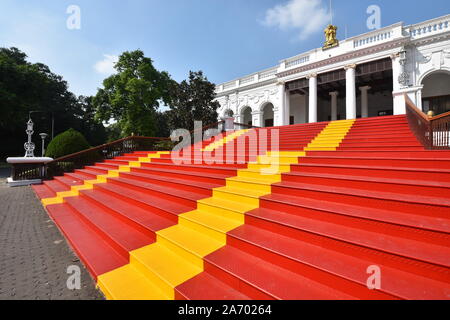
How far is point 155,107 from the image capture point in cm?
2270

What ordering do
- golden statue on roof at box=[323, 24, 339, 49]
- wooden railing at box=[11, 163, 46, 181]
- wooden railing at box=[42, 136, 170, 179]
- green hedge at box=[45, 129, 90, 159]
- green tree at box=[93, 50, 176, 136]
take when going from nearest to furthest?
wooden railing at box=[11, 163, 46, 181] < wooden railing at box=[42, 136, 170, 179] < green hedge at box=[45, 129, 90, 159] < golden statue on roof at box=[323, 24, 339, 49] < green tree at box=[93, 50, 176, 136]

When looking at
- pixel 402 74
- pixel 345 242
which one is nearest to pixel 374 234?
pixel 345 242

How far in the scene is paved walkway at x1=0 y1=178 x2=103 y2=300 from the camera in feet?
8.07

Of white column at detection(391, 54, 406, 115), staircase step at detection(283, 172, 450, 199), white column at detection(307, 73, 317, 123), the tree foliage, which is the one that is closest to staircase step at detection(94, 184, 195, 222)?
staircase step at detection(283, 172, 450, 199)

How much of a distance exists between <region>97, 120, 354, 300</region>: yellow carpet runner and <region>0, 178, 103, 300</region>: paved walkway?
1.37ft

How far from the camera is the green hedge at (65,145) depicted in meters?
12.1

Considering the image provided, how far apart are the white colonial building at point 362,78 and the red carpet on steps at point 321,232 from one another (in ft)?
37.1

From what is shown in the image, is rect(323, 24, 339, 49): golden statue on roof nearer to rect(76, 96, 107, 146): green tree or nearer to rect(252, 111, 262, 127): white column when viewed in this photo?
rect(252, 111, 262, 127): white column

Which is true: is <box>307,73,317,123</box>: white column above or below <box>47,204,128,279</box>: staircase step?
above

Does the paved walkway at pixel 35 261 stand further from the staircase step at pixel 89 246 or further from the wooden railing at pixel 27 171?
the wooden railing at pixel 27 171

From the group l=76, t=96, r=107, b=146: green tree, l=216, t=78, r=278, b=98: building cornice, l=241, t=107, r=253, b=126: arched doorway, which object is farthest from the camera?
l=76, t=96, r=107, b=146: green tree

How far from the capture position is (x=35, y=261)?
3154 mm
